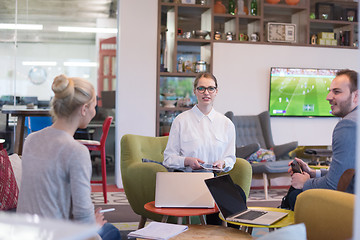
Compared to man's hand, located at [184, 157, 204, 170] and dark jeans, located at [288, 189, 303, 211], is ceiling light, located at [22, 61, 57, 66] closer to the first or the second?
man's hand, located at [184, 157, 204, 170]

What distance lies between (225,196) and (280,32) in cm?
484

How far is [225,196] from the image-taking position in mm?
2971

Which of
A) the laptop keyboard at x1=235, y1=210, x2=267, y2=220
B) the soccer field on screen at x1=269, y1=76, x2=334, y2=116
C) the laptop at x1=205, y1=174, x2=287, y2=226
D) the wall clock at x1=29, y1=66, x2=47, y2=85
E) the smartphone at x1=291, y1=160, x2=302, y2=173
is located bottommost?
the laptop keyboard at x1=235, y1=210, x2=267, y2=220

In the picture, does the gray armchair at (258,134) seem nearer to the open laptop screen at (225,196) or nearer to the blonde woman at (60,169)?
the open laptop screen at (225,196)

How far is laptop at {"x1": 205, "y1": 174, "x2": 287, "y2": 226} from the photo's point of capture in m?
2.76

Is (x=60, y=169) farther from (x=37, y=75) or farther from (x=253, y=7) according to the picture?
(x=253, y=7)

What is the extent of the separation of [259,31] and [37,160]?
18.7ft

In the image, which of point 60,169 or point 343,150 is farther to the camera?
point 343,150

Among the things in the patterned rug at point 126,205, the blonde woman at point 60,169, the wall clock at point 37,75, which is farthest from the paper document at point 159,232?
the wall clock at point 37,75

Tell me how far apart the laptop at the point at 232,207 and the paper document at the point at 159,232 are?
273 millimetres

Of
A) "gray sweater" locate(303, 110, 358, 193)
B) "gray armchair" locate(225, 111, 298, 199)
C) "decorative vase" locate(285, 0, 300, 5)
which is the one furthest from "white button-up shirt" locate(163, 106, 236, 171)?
"decorative vase" locate(285, 0, 300, 5)

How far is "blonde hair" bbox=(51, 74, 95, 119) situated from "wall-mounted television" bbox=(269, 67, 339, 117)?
5.40 metres

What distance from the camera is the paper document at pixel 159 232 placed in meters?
2.56

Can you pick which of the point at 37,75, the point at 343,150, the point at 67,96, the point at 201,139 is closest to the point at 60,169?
the point at 67,96
